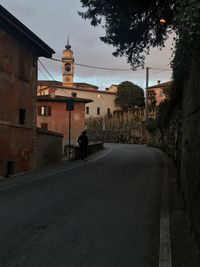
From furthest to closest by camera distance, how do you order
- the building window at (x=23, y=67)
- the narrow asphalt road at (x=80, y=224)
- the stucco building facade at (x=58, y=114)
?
the stucco building facade at (x=58, y=114) < the building window at (x=23, y=67) < the narrow asphalt road at (x=80, y=224)

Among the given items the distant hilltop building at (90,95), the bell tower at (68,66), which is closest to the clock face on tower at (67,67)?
the bell tower at (68,66)

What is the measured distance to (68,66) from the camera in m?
80.9

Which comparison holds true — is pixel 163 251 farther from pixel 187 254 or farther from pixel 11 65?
pixel 11 65

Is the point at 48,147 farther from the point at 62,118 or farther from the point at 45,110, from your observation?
the point at 62,118

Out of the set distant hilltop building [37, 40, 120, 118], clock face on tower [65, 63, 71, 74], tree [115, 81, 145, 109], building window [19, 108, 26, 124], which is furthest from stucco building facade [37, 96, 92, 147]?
distant hilltop building [37, 40, 120, 118]

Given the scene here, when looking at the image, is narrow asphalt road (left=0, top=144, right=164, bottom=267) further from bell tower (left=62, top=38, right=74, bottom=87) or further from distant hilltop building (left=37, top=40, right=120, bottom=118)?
distant hilltop building (left=37, top=40, right=120, bottom=118)

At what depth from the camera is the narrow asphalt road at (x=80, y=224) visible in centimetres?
564

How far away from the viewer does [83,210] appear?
8.87m

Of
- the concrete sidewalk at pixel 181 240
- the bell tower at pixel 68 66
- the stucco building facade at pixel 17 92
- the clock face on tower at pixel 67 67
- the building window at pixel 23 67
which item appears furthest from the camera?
the clock face on tower at pixel 67 67

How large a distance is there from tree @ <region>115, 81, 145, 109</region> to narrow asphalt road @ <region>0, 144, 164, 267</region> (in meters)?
76.4

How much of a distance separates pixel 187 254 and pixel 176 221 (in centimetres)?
215

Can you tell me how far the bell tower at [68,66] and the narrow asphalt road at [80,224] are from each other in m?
65.3

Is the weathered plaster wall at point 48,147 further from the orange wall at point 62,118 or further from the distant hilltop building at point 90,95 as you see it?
the distant hilltop building at point 90,95

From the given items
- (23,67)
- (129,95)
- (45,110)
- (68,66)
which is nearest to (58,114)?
(45,110)
